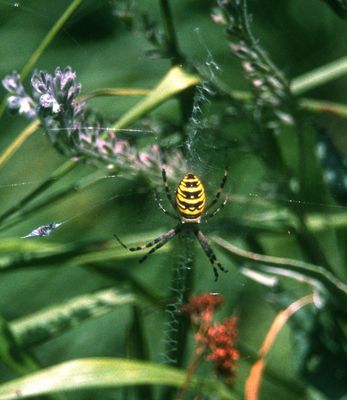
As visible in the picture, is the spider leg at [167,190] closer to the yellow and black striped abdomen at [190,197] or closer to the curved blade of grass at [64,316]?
the yellow and black striped abdomen at [190,197]

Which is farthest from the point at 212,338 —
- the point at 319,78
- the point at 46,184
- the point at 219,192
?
the point at 319,78

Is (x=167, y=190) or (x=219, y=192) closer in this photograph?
(x=167, y=190)

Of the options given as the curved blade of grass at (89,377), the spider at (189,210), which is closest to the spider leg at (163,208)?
the spider at (189,210)

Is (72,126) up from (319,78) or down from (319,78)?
up

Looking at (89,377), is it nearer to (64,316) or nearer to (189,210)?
(64,316)

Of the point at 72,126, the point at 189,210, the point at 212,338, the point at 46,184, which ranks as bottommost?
the point at 212,338

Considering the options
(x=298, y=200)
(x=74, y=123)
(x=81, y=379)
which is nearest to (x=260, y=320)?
(x=298, y=200)
